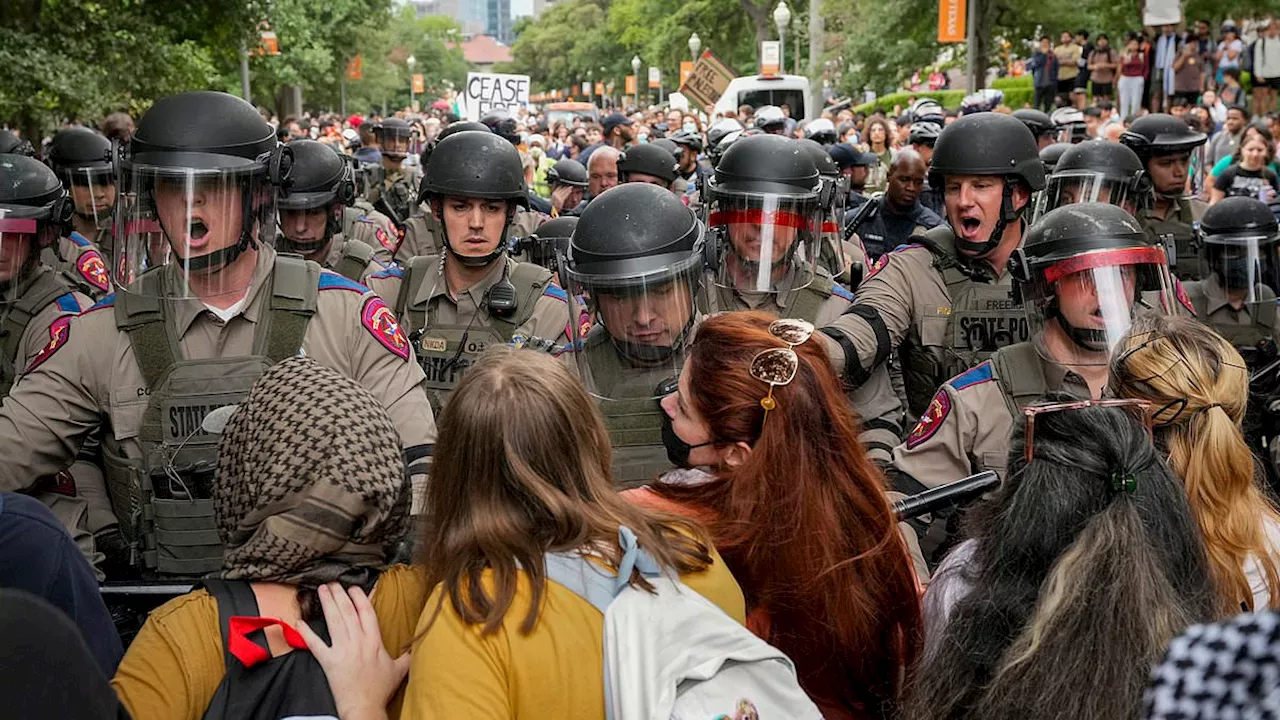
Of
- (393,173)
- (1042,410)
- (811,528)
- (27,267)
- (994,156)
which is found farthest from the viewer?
(393,173)

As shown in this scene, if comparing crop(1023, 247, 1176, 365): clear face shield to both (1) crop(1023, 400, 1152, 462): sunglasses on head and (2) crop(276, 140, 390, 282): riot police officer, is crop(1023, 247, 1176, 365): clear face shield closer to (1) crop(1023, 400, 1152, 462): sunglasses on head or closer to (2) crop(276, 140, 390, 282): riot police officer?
(1) crop(1023, 400, 1152, 462): sunglasses on head

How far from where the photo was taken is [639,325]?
13.5 ft

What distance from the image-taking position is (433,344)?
5562 millimetres

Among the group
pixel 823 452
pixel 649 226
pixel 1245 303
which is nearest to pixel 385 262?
pixel 649 226

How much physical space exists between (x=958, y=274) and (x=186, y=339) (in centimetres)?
290

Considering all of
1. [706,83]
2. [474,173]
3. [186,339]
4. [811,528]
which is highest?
[706,83]

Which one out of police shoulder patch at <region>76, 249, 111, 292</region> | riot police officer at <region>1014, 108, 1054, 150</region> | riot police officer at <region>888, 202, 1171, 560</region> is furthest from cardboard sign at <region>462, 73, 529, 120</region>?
riot police officer at <region>888, 202, 1171, 560</region>

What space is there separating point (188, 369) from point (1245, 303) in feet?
16.9

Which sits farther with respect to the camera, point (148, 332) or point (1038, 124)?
point (1038, 124)

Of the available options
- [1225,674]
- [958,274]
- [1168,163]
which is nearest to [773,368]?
[1225,674]

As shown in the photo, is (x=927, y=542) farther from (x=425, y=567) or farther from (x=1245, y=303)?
(x=1245, y=303)

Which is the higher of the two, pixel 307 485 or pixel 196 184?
pixel 196 184

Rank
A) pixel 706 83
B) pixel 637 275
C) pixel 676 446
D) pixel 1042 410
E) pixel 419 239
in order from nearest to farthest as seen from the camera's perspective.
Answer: pixel 1042 410 → pixel 676 446 → pixel 637 275 → pixel 419 239 → pixel 706 83

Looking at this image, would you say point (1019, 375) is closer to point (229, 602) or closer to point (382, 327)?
point (382, 327)
